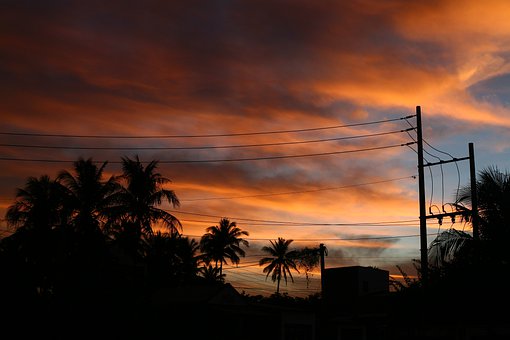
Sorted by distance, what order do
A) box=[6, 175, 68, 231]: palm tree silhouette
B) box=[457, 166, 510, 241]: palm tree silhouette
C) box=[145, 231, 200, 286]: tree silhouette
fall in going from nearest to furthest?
1. box=[457, 166, 510, 241]: palm tree silhouette
2. box=[6, 175, 68, 231]: palm tree silhouette
3. box=[145, 231, 200, 286]: tree silhouette

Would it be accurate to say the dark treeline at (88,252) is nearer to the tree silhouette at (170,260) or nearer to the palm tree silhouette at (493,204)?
the tree silhouette at (170,260)

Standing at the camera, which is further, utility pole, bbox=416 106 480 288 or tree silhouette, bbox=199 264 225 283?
tree silhouette, bbox=199 264 225 283

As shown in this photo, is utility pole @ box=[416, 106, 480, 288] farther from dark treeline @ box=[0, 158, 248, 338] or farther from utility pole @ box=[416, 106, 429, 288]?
dark treeline @ box=[0, 158, 248, 338]

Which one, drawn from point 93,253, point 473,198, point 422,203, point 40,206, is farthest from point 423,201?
point 40,206

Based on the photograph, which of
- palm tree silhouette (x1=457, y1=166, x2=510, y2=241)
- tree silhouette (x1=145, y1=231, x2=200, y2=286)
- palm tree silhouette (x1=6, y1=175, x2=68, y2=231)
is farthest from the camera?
tree silhouette (x1=145, y1=231, x2=200, y2=286)

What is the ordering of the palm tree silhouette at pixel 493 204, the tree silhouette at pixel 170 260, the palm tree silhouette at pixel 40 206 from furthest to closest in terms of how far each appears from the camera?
the tree silhouette at pixel 170 260 → the palm tree silhouette at pixel 40 206 → the palm tree silhouette at pixel 493 204

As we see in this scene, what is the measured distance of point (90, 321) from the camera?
25344 mm

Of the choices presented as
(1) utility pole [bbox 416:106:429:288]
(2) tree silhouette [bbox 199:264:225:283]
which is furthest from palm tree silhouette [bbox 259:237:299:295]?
(1) utility pole [bbox 416:106:429:288]

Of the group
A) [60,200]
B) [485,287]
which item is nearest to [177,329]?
[60,200]

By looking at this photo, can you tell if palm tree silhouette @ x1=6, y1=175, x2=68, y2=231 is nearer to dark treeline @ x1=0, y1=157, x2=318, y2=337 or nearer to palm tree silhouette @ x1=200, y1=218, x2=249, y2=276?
dark treeline @ x1=0, y1=157, x2=318, y2=337

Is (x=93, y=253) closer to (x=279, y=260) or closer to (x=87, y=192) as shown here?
(x=87, y=192)

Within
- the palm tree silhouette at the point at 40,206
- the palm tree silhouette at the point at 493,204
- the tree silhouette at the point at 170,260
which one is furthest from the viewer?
the tree silhouette at the point at 170,260

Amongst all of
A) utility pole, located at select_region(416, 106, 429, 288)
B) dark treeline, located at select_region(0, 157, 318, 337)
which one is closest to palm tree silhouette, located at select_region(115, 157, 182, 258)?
dark treeline, located at select_region(0, 157, 318, 337)

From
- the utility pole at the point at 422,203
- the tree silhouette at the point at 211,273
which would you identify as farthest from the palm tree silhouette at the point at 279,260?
the utility pole at the point at 422,203
